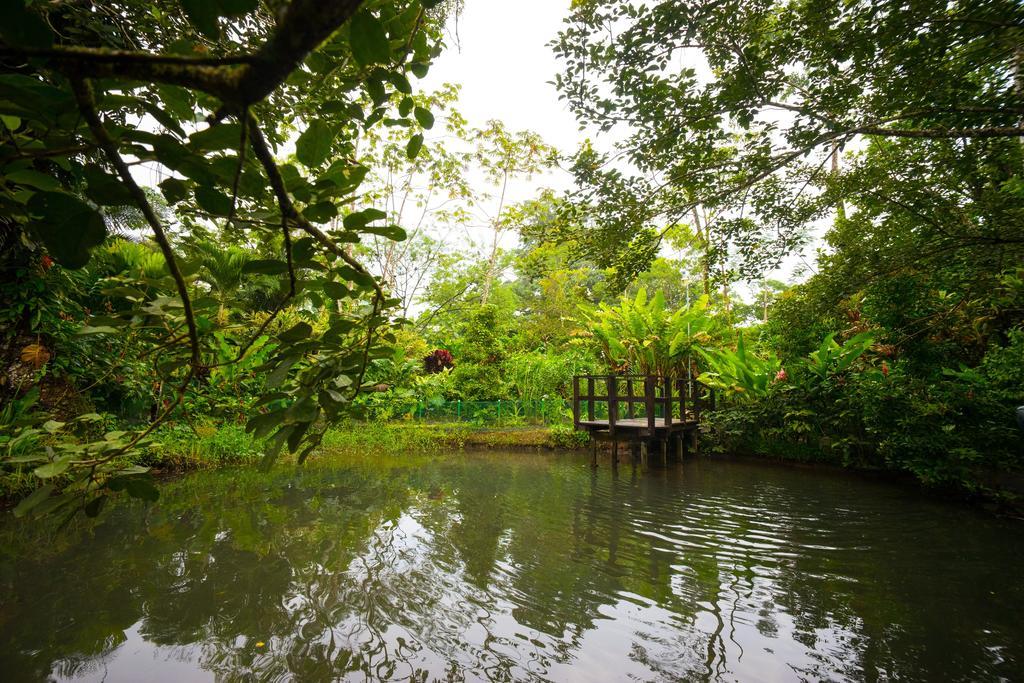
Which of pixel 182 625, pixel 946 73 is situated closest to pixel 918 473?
pixel 946 73

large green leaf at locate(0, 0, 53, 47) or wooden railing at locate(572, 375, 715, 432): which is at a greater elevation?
large green leaf at locate(0, 0, 53, 47)

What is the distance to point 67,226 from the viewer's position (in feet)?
1.59

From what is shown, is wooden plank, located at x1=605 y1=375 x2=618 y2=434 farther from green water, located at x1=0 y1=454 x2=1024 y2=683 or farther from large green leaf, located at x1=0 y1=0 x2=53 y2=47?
large green leaf, located at x1=0 y1=0 x2=53 y2=47

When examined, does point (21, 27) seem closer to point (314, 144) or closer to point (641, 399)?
point (314, 144)

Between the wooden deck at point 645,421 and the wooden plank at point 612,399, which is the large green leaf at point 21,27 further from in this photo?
the wooden plank at point 612,399

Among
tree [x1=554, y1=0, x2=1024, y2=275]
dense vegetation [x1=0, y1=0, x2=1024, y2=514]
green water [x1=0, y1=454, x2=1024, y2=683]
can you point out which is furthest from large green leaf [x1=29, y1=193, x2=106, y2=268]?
tree [x1=554, y1=0, x2=1024, y2=275]

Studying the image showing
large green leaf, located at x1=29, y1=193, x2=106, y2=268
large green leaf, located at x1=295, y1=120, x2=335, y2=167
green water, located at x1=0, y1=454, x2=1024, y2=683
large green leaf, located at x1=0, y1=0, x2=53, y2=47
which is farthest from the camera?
green water, located at x1=0, y1=454, x2=1024, y2=683

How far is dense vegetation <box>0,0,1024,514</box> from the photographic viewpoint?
1.64 feet

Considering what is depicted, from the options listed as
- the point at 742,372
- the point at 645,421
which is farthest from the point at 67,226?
the point at 742,372

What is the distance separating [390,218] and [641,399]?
459cm

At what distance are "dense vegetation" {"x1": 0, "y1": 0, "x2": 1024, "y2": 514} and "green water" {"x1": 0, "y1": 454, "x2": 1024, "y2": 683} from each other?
0.77 m

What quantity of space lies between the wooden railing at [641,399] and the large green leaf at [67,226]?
575 centimetres

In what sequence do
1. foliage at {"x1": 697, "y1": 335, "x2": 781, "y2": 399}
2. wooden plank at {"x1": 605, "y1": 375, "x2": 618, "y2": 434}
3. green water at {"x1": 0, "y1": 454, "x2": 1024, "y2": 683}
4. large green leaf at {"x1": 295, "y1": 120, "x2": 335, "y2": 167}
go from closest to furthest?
large green leaf at {"x1": 295, "y1": 120, "x2": 335, "y2": 167} → green water at {"x1": 0, "y1": 454, "x2": 1024, "y2": 683} → wooden plank at {"x1": 605, "y1": 375, "x2": 618, "y2": 434} → foliage at {"x1": 697, "y1": 335, "x2": 781, "y2": 399}

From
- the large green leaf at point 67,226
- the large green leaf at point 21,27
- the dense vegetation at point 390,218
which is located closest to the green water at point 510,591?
the dense vegetation at point 390,218
